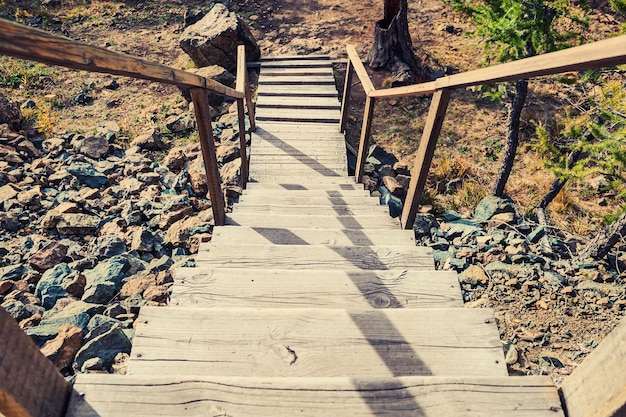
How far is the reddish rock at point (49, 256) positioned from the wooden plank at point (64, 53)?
2679 millimetres

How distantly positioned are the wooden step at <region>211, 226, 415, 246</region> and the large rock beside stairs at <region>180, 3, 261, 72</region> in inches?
256

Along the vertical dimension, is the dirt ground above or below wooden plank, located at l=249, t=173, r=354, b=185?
above

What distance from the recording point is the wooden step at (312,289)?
1862 millimetres

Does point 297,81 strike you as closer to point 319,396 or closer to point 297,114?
point 297,114

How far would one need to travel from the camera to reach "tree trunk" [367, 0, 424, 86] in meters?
7.85

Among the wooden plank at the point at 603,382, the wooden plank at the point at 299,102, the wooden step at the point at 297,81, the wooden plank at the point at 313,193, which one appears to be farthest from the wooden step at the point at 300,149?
the wooden plank at the point at 603,382

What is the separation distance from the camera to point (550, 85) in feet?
26.7

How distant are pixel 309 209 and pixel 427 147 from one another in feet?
5.50

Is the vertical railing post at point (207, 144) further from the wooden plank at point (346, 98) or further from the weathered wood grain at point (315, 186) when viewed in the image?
the wooden plank at point (346, 98)

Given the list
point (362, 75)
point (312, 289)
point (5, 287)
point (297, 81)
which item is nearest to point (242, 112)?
point (362, 75)

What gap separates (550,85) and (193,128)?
25.9 feet

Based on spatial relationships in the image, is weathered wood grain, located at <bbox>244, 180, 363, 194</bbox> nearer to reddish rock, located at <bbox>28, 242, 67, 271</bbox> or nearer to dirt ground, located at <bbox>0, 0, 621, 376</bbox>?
dirt ground, located at <bbox>0, 0, 621, 376</bbox>

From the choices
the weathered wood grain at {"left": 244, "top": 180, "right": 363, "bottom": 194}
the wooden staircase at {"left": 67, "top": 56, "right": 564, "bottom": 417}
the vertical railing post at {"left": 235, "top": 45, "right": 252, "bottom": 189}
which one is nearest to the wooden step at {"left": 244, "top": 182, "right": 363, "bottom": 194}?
the weathered wood grain at {"left": 244, "top": 180, "right": 363, "bottom": 194}

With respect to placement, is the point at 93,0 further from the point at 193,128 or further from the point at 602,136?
the point at 602,136
